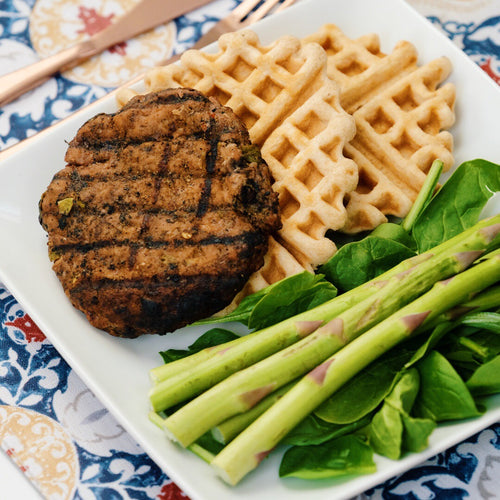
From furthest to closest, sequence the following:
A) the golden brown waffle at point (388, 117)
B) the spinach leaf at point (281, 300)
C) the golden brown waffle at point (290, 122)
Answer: the golden brown waffle at point (388, 117) → the golden brown waffle at point (290, 122) → the spinach leaf at point (281, 300)

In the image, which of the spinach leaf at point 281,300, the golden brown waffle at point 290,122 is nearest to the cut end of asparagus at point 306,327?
the spinach leaf at point 281,300

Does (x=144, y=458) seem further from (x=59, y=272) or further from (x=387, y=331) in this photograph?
(x=387, y=331)

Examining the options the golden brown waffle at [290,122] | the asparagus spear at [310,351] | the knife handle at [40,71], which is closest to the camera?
the asparagus spear at [310,351]

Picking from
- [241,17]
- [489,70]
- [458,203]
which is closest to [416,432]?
[458,203]

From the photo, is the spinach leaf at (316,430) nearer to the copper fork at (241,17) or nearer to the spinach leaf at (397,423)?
the spinach leaf at (397,423)

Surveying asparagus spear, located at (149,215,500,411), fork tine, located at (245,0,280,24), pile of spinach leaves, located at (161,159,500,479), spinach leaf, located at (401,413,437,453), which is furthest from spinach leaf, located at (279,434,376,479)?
fork tine, located at (245,0,280,24)

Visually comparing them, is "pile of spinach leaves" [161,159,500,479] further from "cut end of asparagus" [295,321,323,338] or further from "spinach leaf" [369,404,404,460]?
"cut end of asparagus" [295,321,323,338]
